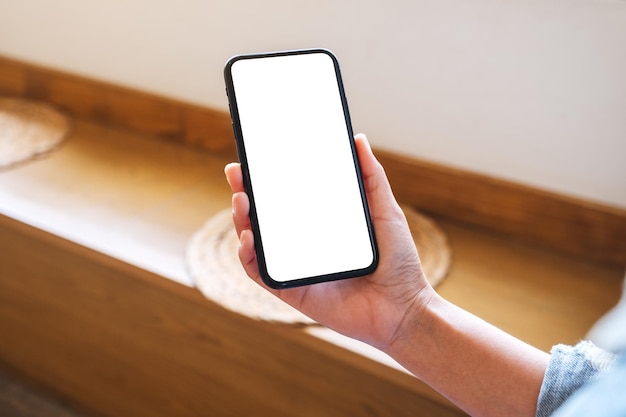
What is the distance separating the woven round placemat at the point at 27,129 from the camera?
1.19 m

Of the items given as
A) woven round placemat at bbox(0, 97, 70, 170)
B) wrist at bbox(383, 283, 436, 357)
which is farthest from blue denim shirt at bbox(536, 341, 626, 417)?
woven round placemat at bbox(0, 97, 70, 170)

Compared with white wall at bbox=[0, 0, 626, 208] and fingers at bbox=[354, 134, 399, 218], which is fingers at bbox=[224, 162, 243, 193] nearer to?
fingers at bbox=[354, 134, 399, 218]

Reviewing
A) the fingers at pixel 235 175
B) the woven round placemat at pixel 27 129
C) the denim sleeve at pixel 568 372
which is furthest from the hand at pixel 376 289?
the woven round placemat at pixel 27 129

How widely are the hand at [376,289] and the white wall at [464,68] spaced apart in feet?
1.27

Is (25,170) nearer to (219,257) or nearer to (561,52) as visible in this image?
(219,257)

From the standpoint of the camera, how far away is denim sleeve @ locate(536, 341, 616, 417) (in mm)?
543

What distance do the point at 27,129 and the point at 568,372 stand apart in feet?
3.52

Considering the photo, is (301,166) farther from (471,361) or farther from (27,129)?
(27,129)

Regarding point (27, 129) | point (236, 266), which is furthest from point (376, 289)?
point (27, 129)

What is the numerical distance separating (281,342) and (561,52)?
514mm

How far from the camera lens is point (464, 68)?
0.96 m

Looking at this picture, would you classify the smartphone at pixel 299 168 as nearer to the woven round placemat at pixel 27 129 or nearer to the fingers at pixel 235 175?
the fingers at pixel 235 175

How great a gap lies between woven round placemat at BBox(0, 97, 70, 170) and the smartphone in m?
0.68

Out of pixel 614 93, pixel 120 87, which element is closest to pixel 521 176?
pixel 614 93
